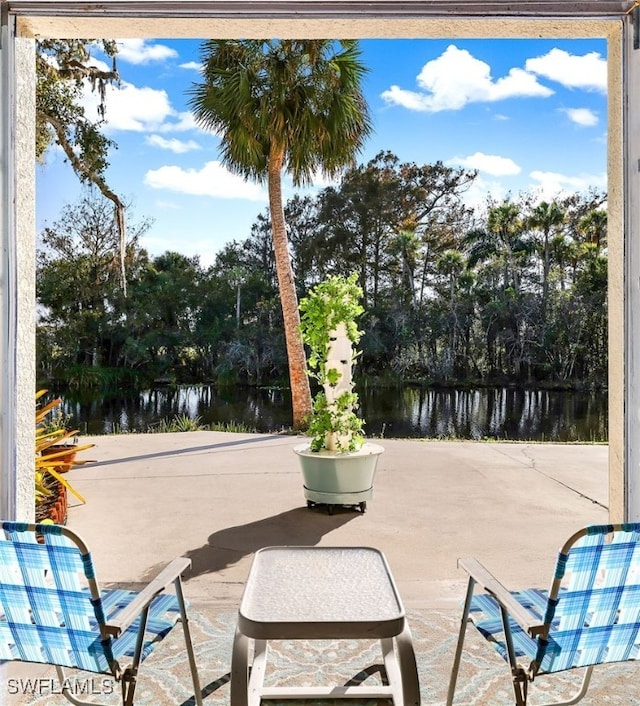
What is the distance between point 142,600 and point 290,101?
7.88 m

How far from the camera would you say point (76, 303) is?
58.3ft

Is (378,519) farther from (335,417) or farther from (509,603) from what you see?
(509,603)

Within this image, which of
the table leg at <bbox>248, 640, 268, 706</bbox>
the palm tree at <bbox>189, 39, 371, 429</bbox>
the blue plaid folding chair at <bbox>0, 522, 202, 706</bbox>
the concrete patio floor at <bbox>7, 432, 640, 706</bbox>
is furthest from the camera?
the palm tree at <bbox>189, 39, 371, 429</bbox>

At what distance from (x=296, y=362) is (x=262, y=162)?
292cm

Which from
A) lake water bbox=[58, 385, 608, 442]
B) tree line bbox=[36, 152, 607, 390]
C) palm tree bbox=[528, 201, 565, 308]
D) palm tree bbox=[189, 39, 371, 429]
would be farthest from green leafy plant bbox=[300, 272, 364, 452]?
palm tree bbox=[528, 201, 565, 308]

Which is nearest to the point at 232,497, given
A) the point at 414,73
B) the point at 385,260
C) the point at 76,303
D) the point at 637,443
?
the point at 637,443

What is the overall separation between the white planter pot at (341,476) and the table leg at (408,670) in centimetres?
271

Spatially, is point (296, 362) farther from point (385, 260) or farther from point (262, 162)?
point (385, 260)

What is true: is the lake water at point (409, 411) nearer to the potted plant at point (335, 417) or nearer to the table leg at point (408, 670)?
the potted plant at point (335, 417)

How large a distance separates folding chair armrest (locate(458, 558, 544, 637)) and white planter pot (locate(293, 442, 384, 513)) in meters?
2.50

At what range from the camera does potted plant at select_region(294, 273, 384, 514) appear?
4402mm

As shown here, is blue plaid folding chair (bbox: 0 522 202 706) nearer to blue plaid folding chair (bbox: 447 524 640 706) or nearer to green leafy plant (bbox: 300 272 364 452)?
blue plaid folding chair (bbox: 447 524 640 706)

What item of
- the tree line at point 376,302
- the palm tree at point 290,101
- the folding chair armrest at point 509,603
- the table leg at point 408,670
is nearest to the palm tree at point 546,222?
the tree line at point 376,302

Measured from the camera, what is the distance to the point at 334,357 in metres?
4.67
